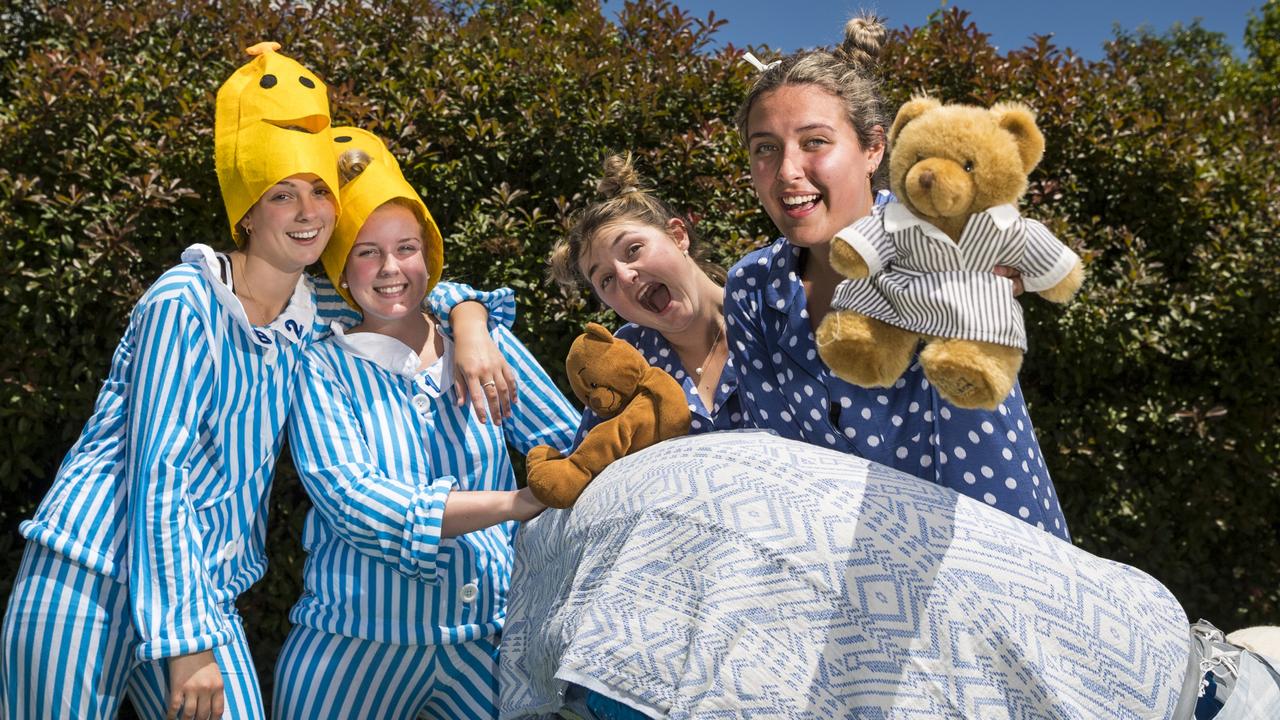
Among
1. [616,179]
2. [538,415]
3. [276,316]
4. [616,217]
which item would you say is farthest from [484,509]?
[616,179]

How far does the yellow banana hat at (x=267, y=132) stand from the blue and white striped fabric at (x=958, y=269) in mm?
1352

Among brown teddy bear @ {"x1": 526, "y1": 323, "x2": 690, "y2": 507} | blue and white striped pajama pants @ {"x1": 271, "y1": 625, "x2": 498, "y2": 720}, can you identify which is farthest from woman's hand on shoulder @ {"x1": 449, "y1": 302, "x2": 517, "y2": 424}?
blue and white striped pajama pants @ {"x1": 271, "y1": 625, "x2": 498, "y2": 720}

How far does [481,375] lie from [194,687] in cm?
94

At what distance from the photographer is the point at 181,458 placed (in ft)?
7.45

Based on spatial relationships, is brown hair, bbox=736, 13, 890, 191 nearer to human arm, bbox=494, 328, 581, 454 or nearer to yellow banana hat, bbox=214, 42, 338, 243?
human arm, bbox=494, 328, 581, 454

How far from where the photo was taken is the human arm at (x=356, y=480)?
2.26 metres

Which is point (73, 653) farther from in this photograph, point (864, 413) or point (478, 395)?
point (864, 413)

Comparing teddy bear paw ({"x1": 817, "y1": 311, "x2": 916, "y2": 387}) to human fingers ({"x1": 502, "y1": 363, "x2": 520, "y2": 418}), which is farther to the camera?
human fingers ({"x1": 502, "y1": 363, "x2": 520, "y2": 418})

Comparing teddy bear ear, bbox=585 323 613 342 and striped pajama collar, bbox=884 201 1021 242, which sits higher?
striped pajama collar, bbox=884 201 1021 242

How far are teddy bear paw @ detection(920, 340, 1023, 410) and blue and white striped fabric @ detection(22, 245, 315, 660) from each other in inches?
62.6

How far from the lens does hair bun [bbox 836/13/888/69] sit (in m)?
2.34

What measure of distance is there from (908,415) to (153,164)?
8.72 ft

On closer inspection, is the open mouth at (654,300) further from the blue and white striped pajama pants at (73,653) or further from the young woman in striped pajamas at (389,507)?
the blue and white striped pajama pants at (73,653)

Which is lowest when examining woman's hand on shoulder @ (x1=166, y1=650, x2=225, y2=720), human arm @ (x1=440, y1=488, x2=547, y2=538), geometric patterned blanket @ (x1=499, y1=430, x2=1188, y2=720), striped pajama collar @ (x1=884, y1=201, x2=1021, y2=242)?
woman's hand on shoulder @ (x1=166, y1=650, x2=225, y2=720)
